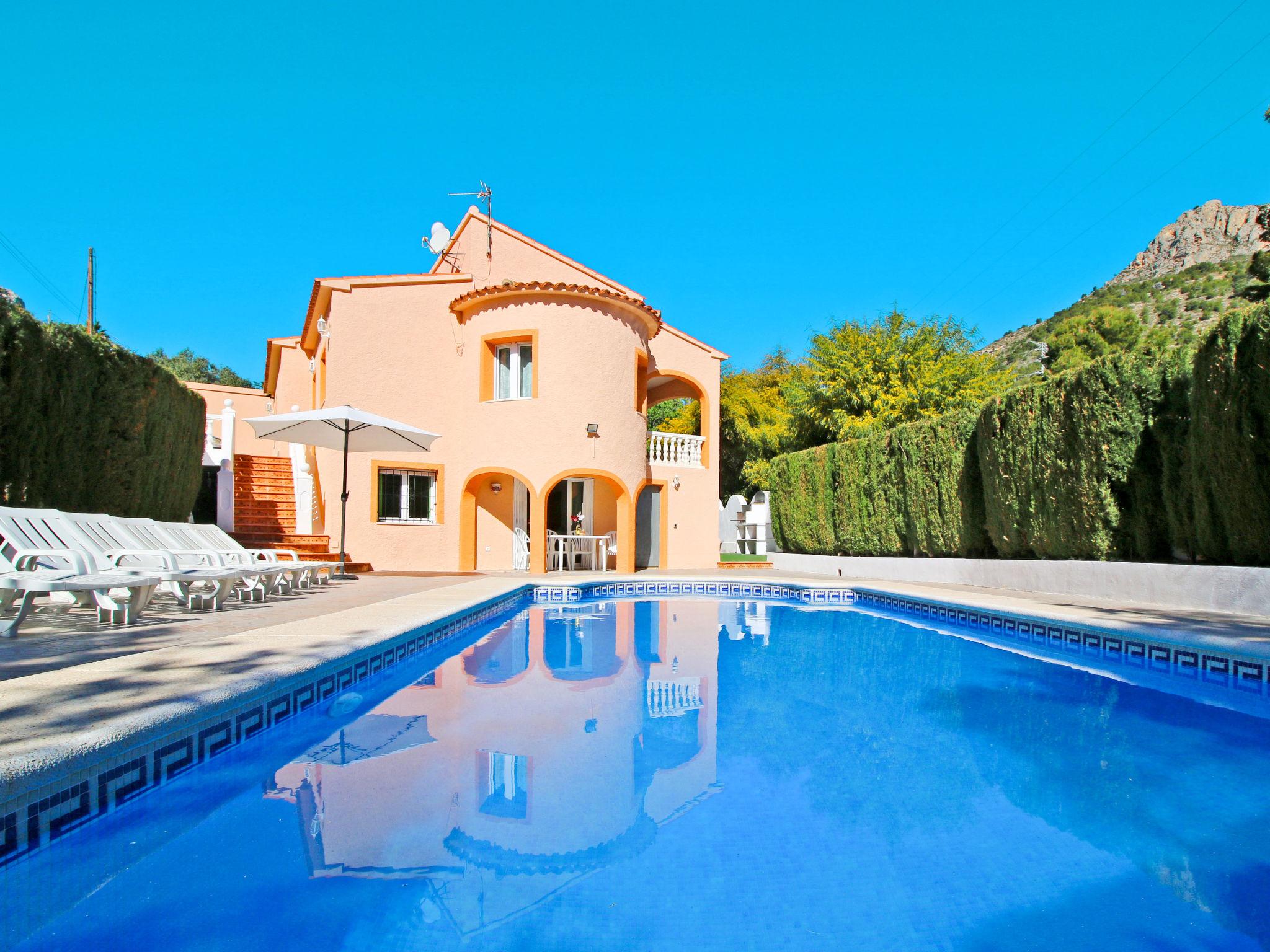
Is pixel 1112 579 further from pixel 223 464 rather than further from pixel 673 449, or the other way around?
pixel 223 464

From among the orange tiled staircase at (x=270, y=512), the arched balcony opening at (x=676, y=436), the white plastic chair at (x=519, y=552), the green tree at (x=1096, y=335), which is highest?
the green tree at (x=1096, y=335)

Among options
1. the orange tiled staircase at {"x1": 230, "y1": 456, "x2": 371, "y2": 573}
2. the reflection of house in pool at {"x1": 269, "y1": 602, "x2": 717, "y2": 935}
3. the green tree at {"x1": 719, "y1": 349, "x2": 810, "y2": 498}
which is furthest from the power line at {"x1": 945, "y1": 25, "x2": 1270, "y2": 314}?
the orange tiled staircase at {"x1": 230, "y1": 456, "x2": 371, "y2": 573}

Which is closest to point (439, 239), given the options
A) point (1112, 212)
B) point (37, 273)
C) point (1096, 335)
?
point (1112, 212)

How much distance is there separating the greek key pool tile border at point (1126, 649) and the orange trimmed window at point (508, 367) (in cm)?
994

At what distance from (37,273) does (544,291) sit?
3979 centimetres

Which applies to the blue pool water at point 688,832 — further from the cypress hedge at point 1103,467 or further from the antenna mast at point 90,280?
the antenna mast at point 90,280

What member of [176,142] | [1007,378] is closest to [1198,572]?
[1007,378]

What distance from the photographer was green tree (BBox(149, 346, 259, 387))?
65.4 meters

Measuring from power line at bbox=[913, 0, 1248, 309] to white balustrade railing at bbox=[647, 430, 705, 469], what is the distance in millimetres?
10346

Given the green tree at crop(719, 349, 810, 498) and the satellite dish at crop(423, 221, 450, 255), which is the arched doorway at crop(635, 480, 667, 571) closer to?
the green tree at crop(719, 349, 810, 498)

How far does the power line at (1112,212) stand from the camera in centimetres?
2109

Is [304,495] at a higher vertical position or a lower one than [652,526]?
higher

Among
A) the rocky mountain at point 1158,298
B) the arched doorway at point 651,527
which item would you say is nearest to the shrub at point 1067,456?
the arched doorway at point 651,527

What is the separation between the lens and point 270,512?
58.4 ft
